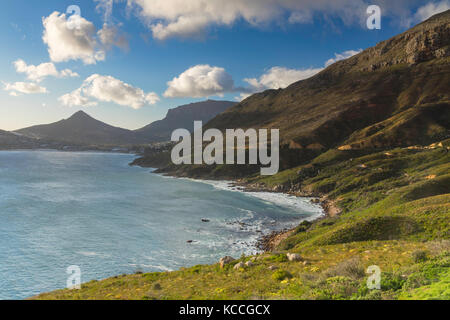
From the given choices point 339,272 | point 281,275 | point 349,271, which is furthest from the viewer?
point 281,275

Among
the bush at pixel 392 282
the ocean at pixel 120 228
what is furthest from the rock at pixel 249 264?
the ocean at pixel 120 228

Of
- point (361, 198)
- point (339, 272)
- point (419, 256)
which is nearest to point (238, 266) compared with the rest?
point (339, 272)

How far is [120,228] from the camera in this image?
5994 cm

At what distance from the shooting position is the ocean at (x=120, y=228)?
131 feet

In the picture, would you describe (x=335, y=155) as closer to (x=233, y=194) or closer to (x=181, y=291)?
(x=233, y=194)

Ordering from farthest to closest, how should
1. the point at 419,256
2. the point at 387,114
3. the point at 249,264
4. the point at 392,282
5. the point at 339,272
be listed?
the point at 387,114
the point at 249,264
the point at 419,256
the point at 339,272
the point at 392,282

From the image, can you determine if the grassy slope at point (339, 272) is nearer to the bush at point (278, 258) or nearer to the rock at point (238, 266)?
the bush at point (278, 258)

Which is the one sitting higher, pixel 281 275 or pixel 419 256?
pixel 419 256

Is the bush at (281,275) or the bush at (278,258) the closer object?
the bush at (281,275)

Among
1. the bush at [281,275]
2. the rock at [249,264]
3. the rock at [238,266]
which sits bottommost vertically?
the rock at [238,266]

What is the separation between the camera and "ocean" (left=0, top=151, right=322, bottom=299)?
131 feet

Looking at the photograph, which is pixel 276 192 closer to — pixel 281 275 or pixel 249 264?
pixel 249 264
